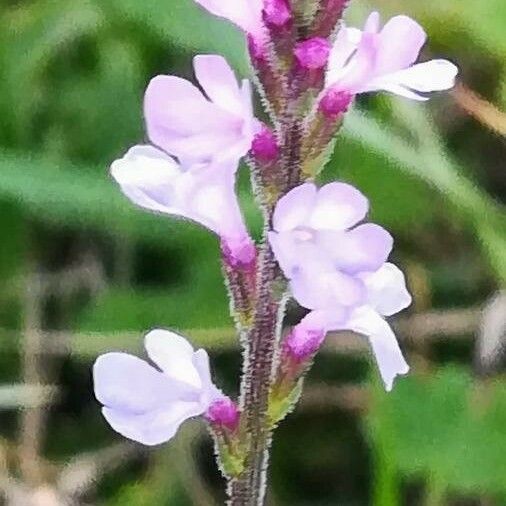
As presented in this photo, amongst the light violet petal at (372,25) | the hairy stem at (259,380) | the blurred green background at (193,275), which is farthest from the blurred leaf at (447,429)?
the light violet petal at (372,25)

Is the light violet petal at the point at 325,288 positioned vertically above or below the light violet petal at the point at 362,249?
below

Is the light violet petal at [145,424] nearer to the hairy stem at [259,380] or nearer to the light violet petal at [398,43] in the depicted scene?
the hairy stem at [259,380]

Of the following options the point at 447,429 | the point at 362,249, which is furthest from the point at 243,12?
the point at 447,429

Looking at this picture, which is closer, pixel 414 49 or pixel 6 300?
pixel 414 49

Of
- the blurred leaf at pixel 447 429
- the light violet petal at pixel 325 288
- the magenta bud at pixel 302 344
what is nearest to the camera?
the light violet petal at pixel 325 288

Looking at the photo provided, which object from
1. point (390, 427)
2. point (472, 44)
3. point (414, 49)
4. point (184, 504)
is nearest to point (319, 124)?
point (414, 49)

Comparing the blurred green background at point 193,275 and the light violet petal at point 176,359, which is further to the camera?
the blurred green background at point 193,275

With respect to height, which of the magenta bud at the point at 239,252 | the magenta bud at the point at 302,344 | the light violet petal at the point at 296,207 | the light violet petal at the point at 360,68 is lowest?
the magenta bud at the point at 302,344

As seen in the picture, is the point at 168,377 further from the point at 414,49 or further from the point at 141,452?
the point at 141,452
